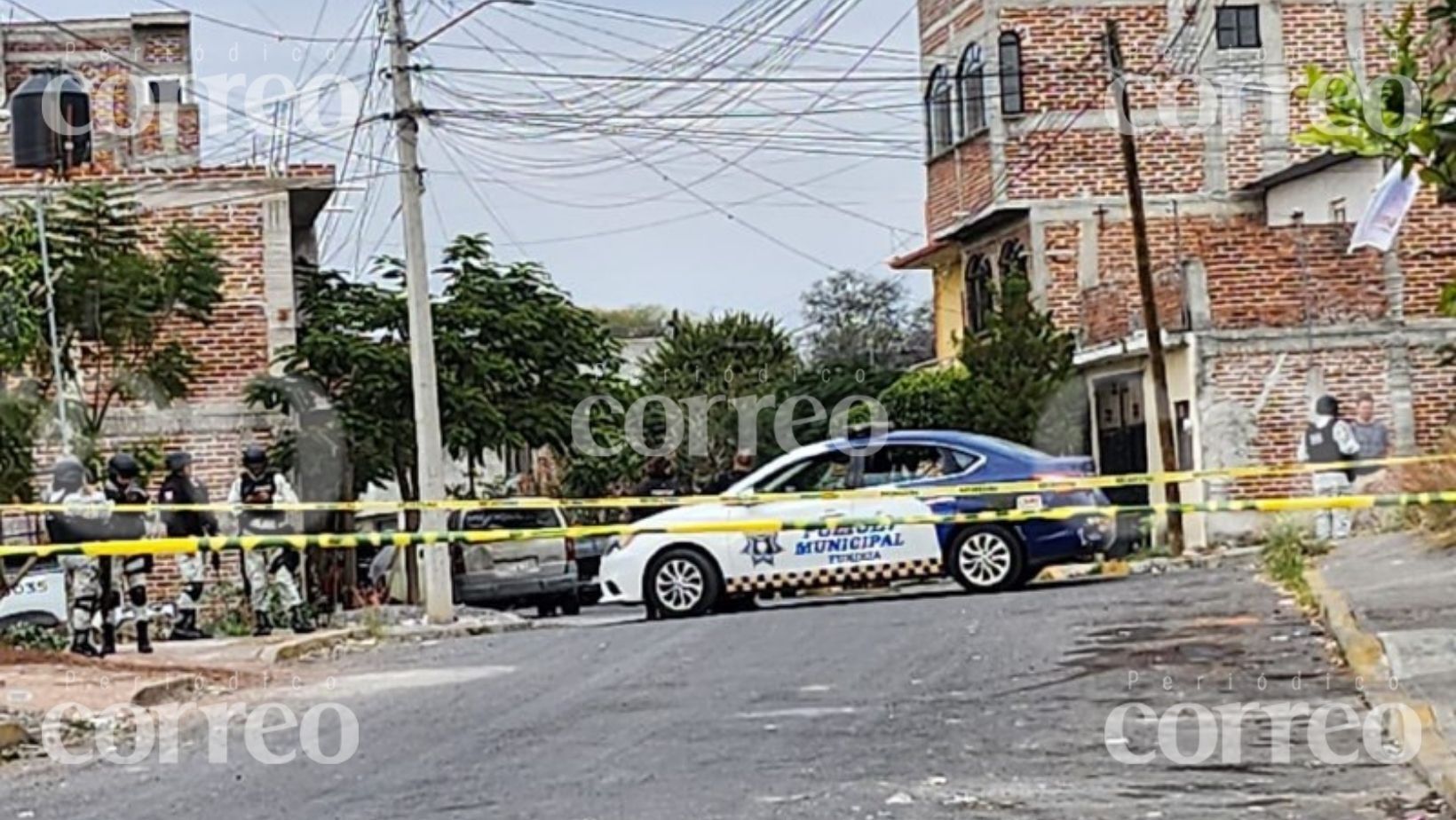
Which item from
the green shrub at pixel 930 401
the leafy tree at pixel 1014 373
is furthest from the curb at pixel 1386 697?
the green shrub at pixel 930 401

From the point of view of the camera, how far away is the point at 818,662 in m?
13.6

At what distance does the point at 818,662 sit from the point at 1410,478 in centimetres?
895

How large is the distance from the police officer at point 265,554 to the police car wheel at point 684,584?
3.27 meters

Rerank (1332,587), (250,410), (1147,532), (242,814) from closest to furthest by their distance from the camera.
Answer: (242,814), (1332,587), (250,410), (1147,532)

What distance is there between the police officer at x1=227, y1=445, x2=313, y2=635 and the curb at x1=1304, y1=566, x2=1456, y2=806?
9441 mm

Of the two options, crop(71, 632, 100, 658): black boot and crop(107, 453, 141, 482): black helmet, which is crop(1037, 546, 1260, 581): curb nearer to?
crop(107, 453, 141, 482): black helmet

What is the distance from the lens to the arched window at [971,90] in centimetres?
3731

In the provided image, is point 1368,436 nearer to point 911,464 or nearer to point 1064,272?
point 1064,272

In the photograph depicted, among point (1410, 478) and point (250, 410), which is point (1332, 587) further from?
point (250, 410)

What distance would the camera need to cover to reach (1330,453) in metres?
26.8

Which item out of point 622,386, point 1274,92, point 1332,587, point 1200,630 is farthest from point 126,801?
point 1274,92

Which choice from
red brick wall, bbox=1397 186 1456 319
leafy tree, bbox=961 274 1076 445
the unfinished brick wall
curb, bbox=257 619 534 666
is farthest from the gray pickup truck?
the unfinished brick wall

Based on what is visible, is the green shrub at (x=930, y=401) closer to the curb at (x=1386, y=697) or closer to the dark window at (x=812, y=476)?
the dark window at (x=812, y=476)

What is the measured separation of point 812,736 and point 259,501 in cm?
1064
